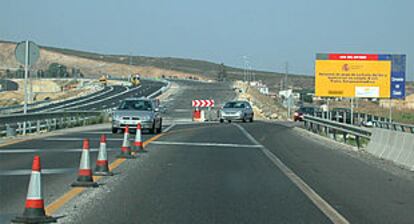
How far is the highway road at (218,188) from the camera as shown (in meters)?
9.86

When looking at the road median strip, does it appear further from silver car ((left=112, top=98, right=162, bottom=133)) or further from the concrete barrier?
silver car ((left=112, top=98, right=162, bottom=133))

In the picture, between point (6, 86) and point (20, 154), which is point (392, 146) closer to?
point (20, 154)

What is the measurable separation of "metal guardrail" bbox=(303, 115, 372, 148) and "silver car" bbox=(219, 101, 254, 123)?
35.5ft

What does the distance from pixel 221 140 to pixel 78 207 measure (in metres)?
16.9

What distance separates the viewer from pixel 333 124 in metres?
29.4

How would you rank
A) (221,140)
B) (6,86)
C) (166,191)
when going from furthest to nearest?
1. (6,86)
2. (221,140)
3. (166,191)

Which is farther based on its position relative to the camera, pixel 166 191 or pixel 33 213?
pixel 166 191

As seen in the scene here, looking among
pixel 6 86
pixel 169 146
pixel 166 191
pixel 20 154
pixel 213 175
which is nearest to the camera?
pixel 166 191

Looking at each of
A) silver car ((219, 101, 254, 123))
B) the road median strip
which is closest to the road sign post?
the road median strip

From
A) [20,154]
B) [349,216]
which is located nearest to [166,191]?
[349,216]

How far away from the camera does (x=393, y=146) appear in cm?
1955

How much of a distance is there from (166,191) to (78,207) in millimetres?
2185

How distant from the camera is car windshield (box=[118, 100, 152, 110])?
31.1 meters

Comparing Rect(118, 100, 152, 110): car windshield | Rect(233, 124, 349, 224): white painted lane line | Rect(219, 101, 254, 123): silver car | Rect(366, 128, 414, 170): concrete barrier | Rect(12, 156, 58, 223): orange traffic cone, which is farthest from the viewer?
Rect(219, 101, 254, 123): silver car
